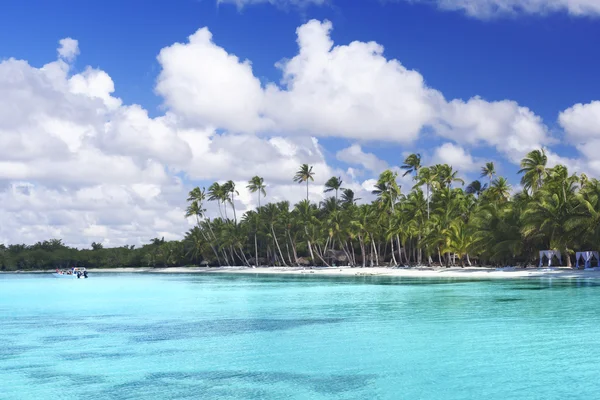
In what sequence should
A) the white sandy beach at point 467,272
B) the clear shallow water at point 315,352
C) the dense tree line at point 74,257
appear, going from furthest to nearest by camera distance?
the dense tree line at point 74,257, the white sandy beach at point 467,272, the clear shallow water at point 315,352

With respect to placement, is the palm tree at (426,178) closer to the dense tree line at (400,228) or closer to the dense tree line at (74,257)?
the dense tree line at (400,228)

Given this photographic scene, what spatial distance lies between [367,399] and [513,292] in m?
26.3

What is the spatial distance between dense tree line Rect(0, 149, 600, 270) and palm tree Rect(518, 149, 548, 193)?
0.10 metres

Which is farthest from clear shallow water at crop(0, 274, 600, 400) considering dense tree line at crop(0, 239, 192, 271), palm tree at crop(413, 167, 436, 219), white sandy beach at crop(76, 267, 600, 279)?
dense tree line at crop(0, 239, 192, 271)

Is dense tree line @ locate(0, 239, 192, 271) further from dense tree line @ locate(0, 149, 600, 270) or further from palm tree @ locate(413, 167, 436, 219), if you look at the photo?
palm tree @ locate(413, 167, 436, 219)

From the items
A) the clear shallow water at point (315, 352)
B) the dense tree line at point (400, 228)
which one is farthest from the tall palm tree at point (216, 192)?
the clear shallow water at point (315, 352)

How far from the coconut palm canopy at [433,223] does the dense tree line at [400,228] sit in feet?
0.36

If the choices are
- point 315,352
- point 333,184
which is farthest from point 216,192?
point 315,352

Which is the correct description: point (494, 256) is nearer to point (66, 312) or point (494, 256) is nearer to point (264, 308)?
point (264, 308)

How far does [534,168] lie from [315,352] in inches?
1930

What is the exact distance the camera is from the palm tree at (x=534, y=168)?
59000mm

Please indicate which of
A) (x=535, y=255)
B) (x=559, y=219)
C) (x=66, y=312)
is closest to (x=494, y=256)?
(x=535, y=255)

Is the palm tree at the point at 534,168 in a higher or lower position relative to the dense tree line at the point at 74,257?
higher

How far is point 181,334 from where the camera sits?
830 inches
